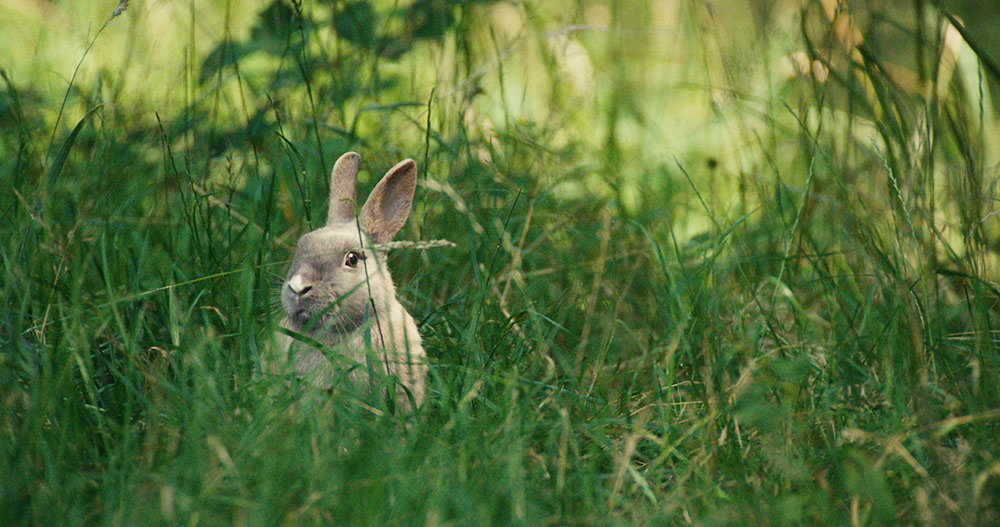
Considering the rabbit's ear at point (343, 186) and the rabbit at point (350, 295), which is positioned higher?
the rabbit's ear at point (343, 186)

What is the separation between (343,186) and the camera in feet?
9.75

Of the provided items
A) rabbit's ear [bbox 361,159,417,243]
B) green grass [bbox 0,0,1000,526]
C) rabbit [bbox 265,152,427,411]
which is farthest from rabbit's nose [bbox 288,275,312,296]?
rabbit's ear [bbox 361,159,417,243]

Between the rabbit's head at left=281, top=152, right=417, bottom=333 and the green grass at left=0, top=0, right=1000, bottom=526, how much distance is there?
4.7 inches

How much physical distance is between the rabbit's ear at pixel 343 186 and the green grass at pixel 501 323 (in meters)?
0.11

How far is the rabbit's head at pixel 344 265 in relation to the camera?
270 cm

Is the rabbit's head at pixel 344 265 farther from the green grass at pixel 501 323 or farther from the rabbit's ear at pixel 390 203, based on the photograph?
the green grass at pixel 501 323

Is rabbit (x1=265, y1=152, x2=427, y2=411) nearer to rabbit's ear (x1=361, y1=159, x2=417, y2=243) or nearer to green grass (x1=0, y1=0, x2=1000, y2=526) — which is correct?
rabbit's ear (x1=361, y1=159, x2=417, y2=243)

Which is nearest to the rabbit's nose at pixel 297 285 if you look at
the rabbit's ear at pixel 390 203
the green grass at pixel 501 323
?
the green grass at pixel 501 323

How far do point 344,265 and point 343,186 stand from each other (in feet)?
1.05

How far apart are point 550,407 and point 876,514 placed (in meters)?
0.89

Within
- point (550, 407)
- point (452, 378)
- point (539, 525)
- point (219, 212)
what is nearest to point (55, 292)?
point (219, 212)

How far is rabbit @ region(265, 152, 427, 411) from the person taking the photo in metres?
2.55

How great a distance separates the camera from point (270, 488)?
167 cm

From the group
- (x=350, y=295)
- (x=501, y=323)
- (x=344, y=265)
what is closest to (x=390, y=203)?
(x=344, y=265)
